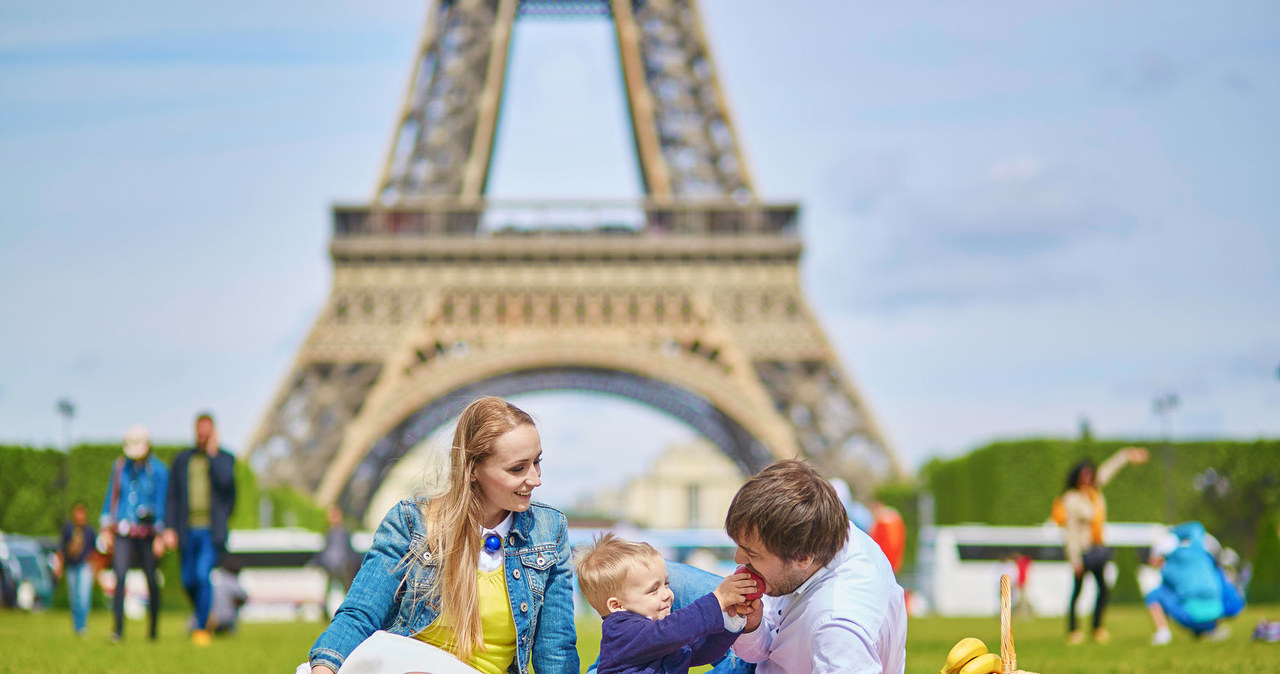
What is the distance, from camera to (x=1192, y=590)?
322 inches

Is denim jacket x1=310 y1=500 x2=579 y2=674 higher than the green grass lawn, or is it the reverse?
denim jacket x1=310 y1=500 x2=579 y2=674

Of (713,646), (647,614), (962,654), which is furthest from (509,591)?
(962,654)

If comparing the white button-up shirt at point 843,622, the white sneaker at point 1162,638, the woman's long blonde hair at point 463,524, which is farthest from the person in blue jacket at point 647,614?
the white sneaker at point 1162,638

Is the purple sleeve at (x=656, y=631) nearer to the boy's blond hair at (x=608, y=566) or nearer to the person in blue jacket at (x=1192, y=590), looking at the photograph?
the boy's blond hair at (x=608, y=566)

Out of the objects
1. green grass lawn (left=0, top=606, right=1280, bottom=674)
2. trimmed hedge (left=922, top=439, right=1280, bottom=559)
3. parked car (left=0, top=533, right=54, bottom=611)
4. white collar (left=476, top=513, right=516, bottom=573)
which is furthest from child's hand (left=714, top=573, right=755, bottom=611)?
trimmed hedge (left=922, top=439, right=1280, bottom=559)

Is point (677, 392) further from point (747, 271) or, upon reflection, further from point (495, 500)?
point (495, 500)

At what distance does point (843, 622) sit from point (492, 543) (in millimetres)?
899

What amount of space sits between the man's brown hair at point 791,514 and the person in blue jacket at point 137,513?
5838 mm

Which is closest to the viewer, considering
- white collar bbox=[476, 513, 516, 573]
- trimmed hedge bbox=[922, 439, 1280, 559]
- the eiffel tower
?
white collar bbox=[476, 513, 516, 573]

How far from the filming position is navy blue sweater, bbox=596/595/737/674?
283 cm

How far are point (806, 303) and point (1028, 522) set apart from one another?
254 inches

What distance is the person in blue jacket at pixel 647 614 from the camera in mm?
2828

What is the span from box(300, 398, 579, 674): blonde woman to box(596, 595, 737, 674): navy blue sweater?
7.8 inches

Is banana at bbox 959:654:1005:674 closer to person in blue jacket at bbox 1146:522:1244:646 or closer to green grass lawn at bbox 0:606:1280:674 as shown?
green grass lawn at bbox 0:606:1280:674
